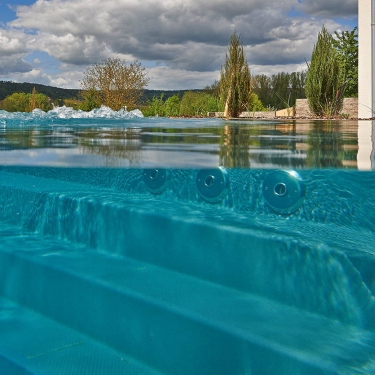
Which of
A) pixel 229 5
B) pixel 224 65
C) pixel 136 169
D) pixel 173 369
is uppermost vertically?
pixel 229 5

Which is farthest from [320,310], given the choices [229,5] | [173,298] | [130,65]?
[130,65]

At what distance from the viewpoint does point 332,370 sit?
1.82 meters

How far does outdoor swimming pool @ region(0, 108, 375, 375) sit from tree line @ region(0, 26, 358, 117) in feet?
30.0

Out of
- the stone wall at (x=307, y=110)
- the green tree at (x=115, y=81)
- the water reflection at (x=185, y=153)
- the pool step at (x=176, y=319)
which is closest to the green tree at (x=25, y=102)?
the green tree at (x=115, y=81)

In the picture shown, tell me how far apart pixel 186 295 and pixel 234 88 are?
12.8m

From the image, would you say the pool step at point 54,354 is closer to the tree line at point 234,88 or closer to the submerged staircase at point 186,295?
the submerged staircase at point 186,295

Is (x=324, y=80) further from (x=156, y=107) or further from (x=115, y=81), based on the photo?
(x=115, y=81)

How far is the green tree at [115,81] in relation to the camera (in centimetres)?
3316

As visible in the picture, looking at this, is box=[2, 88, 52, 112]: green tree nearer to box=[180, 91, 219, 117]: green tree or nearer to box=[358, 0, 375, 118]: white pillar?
box=[180, 91, 219, 117]: green tree

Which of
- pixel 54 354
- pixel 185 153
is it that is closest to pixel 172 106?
pixel 185 153

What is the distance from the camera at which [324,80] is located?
12.6 metres

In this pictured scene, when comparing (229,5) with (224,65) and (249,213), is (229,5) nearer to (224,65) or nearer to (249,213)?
(224,65)

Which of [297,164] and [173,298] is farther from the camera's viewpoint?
[297,164]

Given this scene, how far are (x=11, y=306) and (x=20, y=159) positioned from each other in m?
1.67
